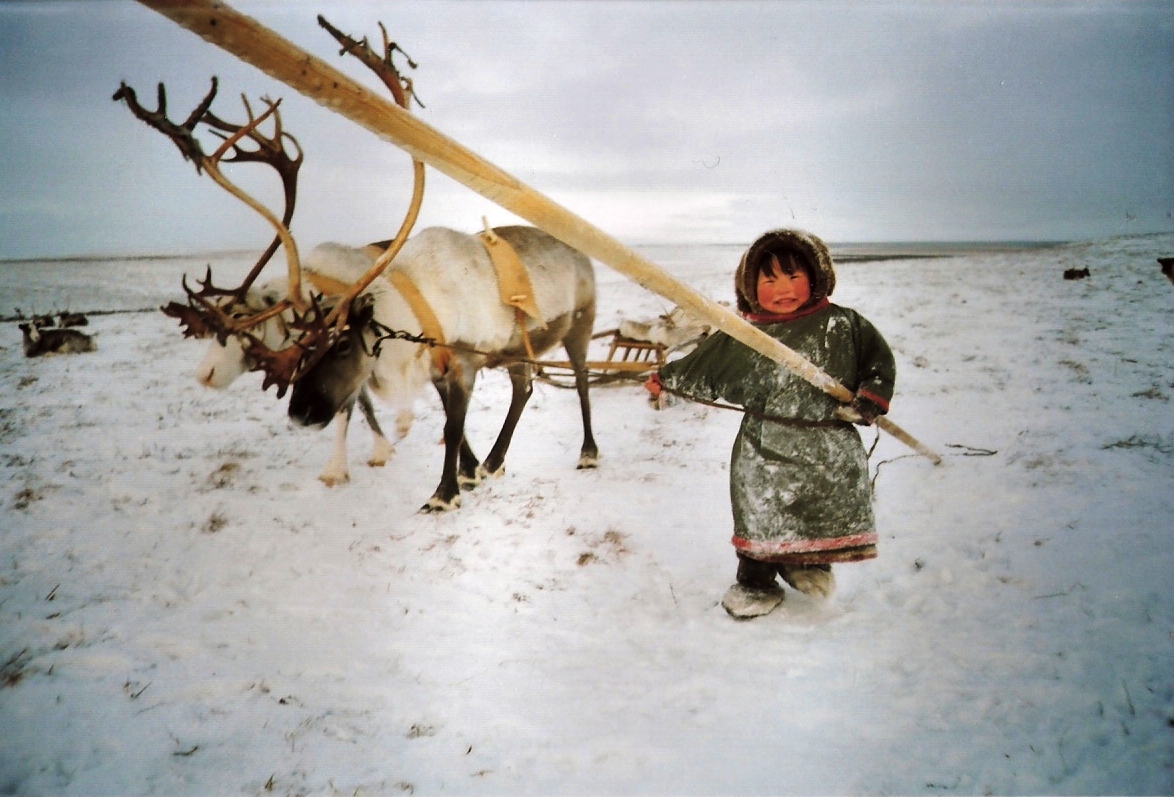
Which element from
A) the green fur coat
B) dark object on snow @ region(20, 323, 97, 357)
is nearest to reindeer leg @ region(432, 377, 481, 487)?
the green fur coat

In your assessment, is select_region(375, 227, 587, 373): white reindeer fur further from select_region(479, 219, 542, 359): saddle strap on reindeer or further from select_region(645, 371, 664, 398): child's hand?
select_region(645, 371, 664, 398): child's hand

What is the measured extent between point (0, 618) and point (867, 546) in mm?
3535

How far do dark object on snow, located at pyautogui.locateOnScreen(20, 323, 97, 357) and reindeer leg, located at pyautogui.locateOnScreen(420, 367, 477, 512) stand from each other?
2.85 metres

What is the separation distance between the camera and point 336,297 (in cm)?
285

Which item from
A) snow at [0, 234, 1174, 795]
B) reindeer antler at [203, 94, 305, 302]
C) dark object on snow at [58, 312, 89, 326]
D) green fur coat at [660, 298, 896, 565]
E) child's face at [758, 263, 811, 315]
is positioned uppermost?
reindeer antler at [203, 94, 305, 302]

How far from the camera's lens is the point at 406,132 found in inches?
41.9

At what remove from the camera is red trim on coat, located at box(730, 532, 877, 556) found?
2045mm

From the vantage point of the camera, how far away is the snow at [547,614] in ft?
5.23

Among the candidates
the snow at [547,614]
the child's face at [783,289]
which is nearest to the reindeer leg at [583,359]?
the snow at [547,614]

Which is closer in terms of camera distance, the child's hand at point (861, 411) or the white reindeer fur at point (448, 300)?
the child's hand at point (861, 411)

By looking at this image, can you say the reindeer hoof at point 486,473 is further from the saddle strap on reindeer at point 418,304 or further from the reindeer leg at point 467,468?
the saddle strap on reindeer at point 418,304

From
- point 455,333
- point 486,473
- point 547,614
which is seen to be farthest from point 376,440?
point 547,614

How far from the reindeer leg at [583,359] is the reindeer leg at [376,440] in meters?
1.46

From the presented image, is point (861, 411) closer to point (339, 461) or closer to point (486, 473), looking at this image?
point (486, 473)
